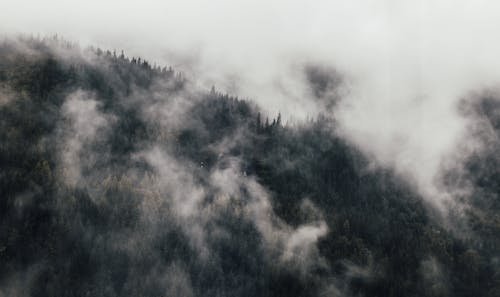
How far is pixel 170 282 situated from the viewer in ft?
533

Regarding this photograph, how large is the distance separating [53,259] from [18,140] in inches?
2570

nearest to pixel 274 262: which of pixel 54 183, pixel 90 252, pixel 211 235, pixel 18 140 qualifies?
pixel 211 235

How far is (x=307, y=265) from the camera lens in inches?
7731

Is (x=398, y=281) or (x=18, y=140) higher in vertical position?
(x=18, y=140)

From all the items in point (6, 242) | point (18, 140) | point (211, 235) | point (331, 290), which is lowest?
point (6, 242)

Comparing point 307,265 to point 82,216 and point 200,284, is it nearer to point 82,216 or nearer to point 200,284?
point 200,284

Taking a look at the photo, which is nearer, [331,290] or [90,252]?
[90,252]

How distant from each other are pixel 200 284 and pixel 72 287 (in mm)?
44721

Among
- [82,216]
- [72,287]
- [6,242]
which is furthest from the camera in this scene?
[82,216]

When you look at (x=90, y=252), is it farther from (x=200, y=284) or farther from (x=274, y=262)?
(x=274, y=262)

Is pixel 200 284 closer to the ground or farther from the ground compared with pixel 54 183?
closer to the ground

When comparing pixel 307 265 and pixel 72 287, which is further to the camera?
pixel 307 265

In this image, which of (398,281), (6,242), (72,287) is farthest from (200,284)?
(398,281)

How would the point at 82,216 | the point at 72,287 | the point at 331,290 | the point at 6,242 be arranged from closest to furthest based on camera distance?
the point at 72,287
the point at 6,242
the point at 82,216
the point at 331,290
